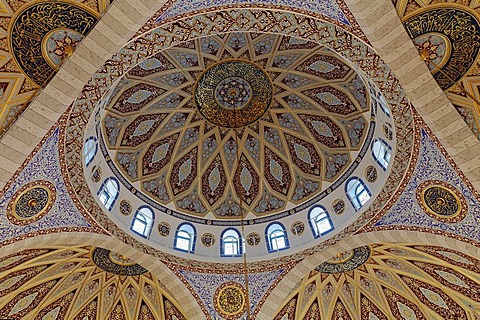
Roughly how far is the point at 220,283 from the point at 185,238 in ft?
4.65

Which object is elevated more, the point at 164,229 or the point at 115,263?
the point at 164,229

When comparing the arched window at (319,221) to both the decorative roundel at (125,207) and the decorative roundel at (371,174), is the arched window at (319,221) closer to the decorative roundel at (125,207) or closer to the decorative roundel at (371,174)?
the decorative roundel at (371,174)

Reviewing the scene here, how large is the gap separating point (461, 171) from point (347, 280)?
5.08m

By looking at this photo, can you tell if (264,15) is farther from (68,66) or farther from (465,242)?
(465,242)

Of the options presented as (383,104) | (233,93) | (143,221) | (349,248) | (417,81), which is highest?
(233,93)

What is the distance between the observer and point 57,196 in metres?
7.71

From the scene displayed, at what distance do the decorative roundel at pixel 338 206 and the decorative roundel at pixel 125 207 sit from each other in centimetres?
486

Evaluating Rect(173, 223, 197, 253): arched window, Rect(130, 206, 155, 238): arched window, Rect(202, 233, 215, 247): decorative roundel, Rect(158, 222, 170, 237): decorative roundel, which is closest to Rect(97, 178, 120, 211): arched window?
Rect(130, 206, 155, 238): arched window

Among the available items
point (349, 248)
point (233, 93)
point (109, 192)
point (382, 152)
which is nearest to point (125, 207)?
point (109, 192)

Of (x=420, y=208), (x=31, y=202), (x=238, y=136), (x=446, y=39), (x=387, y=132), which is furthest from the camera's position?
(x=238, y=136)

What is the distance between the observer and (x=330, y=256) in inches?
391

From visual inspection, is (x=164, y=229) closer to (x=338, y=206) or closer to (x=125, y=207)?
(x=125, y=207)

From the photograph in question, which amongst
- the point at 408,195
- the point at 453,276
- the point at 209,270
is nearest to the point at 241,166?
the point at 209,270

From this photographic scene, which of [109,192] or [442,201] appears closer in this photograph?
[442,201]
